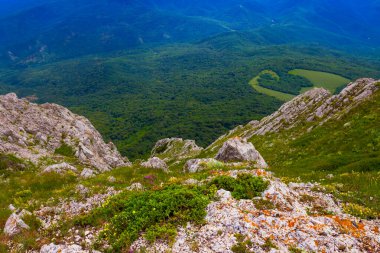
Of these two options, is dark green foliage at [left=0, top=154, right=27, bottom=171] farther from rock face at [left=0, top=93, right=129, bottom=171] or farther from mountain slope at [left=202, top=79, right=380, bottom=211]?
mountain slope at [left=202, top=79, right=380, bottom=211]

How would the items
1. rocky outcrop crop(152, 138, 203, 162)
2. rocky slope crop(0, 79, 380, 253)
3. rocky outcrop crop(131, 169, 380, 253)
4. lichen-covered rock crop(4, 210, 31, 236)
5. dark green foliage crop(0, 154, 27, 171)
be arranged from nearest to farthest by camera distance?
1. rocky outcrop crop(131, 169, 380, 253)
2. rocky slope crop(0, 79, 380, 253)
3. lichen-covered rock crop(4, 210, 31, 236)
4. dark green foliage crop(0, 154, 27, 171)
5. rocky outcrop crop(152, 138, 203, 162)

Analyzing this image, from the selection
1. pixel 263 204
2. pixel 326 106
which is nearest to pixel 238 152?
pixel 263 204

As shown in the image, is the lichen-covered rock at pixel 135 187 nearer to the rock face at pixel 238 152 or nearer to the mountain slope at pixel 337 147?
the mountain slope at pixel 337 147

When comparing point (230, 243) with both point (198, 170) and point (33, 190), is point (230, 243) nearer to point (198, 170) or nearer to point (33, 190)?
point (198, 170)

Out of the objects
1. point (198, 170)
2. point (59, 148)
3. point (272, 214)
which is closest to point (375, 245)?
point (272, 214)

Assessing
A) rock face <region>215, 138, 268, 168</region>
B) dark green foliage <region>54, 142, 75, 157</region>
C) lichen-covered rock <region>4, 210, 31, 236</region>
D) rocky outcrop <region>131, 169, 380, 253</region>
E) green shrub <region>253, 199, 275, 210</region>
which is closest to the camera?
rocky outcrop <region>131, 169, 380, 253</region>

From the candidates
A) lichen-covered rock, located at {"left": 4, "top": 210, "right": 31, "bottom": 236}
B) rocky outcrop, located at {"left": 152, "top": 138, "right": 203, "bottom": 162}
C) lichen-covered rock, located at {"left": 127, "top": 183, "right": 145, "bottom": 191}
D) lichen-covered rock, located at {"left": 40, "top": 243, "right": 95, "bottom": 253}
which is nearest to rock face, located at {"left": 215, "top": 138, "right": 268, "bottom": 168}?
lichen-covered rock, located at {"left": 127, "top": 183, "right": 145, "bottom": 191}

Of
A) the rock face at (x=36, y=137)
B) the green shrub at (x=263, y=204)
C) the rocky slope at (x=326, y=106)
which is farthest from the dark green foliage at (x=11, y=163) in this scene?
the rocky slope at (x=326, y=106)
